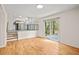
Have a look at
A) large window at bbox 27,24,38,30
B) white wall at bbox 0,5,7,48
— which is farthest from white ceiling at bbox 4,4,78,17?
large window at bbox 27,24,38,30

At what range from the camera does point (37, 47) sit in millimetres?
2602

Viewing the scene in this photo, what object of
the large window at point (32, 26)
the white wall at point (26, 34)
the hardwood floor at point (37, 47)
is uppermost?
the large window at point (32, 26)

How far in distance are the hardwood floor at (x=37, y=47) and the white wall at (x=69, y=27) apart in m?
0.19

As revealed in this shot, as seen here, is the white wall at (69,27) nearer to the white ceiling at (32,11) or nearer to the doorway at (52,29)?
the doorway at (52,29)

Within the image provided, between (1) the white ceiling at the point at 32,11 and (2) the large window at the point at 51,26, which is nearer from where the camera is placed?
(1) the white ceiling at the point at 32,11

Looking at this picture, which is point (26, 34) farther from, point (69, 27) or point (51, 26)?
point (69, 27)

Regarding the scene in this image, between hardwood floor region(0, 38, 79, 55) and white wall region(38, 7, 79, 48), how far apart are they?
0.62 feet

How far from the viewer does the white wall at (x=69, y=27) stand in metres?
2.72

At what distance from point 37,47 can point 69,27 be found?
2.92ft

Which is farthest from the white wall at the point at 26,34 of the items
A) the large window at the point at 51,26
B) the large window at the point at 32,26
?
the large window at the point at 51,26

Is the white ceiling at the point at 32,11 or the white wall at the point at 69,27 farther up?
the white ceiling at the point at 32,11

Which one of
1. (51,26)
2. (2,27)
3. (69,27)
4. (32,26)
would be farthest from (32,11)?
(69,27)

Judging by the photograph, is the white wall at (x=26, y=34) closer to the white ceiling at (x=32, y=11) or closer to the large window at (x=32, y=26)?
the large window at (x=32, y=26)
